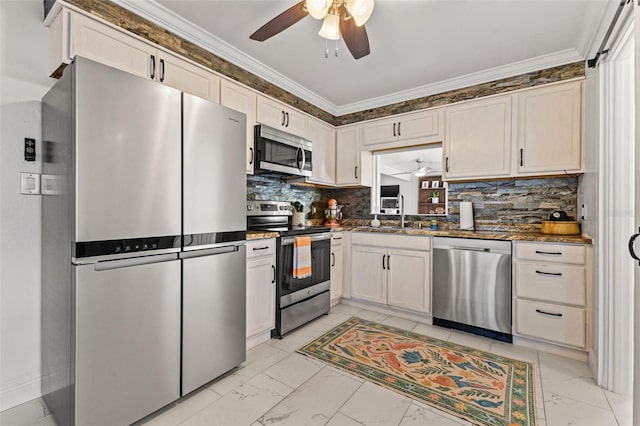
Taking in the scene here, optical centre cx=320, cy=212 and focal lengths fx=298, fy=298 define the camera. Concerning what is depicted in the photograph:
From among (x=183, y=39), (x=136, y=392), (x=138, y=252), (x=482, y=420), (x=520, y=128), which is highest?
(x=183, y=39)

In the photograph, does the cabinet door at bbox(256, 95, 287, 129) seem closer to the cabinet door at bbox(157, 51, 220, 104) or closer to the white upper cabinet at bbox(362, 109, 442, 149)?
the cabinet door at bbox(157, 51, 220, 104)

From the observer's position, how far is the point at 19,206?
5.77 feet

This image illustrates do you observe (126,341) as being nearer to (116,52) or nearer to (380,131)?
(116,52)

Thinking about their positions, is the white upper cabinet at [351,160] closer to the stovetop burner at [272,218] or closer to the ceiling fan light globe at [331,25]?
the stovetop burner at [272,218]

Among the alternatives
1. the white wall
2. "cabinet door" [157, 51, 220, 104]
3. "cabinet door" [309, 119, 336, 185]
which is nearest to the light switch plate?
the white wall

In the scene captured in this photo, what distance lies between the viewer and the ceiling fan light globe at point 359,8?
5.06 feet

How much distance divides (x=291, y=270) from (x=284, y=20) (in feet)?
6.36

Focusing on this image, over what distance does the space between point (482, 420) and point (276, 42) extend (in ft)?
9.64

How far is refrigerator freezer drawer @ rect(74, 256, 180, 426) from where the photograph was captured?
137 cm

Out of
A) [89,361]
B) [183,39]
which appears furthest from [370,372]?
[183,39]

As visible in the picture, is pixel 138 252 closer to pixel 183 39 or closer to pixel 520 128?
pixel 183 39

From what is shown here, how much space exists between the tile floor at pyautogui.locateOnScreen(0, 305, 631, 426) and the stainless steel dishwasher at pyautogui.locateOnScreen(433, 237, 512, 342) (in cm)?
43

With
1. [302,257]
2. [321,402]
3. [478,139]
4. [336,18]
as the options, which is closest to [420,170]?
[478,139]

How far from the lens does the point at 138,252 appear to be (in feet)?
5.09
